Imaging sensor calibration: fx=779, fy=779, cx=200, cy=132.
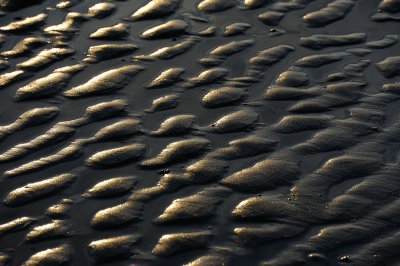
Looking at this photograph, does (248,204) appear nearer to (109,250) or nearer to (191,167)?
(191,167)

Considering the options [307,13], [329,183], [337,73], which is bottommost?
[329,183]

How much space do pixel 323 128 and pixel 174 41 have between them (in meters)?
1.30

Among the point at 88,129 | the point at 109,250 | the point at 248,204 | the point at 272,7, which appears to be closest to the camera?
the point at 109,250

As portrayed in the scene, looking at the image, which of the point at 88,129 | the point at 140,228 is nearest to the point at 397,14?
the point at 88,129

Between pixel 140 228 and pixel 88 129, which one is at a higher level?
pixel 88 129

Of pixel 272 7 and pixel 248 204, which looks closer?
pixel 248 204

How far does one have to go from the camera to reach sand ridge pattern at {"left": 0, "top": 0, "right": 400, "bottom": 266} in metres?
3.34

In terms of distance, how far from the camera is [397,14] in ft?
17.0

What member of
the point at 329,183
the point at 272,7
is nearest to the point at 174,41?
the point at 272,7

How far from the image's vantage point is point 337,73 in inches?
177

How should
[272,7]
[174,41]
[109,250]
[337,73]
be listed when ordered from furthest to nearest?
1. [272,7]
2. [174,41]
3. [337,73]
4. [109,250]

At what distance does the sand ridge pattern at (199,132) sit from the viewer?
334 cm

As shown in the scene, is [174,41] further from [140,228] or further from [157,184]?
[140,228]

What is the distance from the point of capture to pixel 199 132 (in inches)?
159
